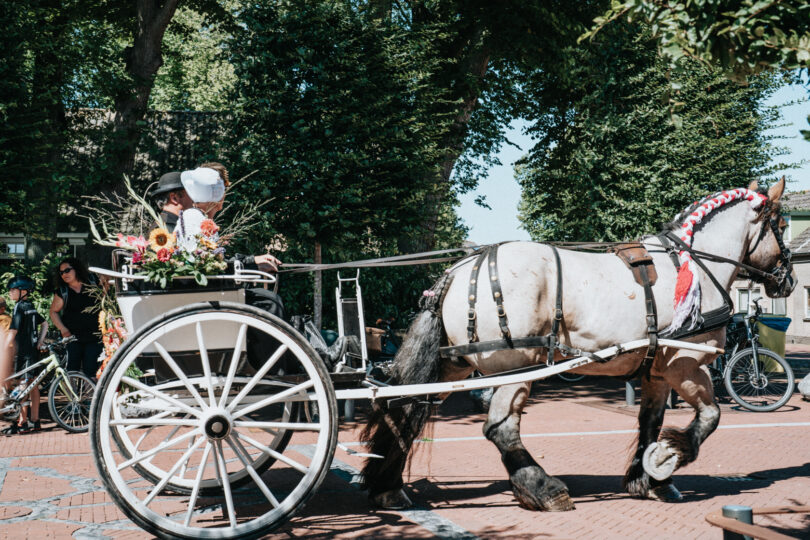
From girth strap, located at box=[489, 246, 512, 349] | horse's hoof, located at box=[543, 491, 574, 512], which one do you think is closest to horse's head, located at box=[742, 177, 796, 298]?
girth strap, located at box=[489, 246, 512, 349]

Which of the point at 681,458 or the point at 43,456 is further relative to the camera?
the point at 43,456

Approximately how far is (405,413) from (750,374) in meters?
7.27

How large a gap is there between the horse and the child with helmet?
5626mm

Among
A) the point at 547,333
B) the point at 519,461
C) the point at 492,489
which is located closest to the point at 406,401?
the point at 519,461

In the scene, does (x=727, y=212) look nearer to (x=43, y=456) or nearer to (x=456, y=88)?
(x=43, y=456)

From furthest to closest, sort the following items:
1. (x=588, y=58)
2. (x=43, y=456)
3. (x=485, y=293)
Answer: (x=588, y=58)
(x=43, y=456)
(x=485, y=293)

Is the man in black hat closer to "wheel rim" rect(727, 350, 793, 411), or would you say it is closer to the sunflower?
the sunflower

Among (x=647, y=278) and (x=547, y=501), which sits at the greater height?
(x=647, y=278)

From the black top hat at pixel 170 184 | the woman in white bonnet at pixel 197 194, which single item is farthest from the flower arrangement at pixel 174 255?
the black top hat at pixel 170 184

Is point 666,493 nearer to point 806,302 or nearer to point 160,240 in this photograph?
point 160,240

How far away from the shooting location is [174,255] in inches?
160

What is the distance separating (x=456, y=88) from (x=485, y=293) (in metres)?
10.2

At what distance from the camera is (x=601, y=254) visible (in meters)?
5.07

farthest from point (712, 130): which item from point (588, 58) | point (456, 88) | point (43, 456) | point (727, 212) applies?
point (43, 456)
